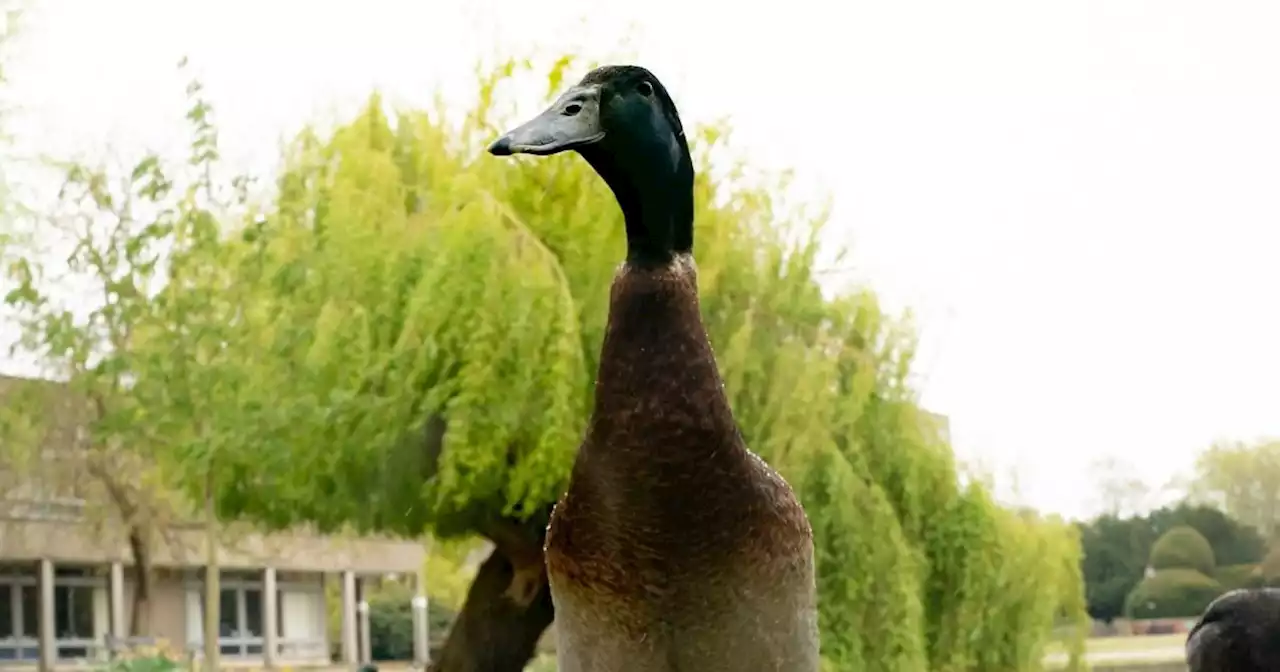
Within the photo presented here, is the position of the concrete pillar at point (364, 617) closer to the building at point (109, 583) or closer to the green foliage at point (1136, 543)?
the building at point (109, 583)

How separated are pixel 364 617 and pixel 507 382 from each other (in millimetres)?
7721

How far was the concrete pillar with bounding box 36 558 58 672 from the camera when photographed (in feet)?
22.3

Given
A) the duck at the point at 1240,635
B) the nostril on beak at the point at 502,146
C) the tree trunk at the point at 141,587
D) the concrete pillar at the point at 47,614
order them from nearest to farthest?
1. the nostril on beak at the point at 502,146
2. the duck at the point at 1240,635
3. the concrete pillar at the point at 47,614
4. the tree trunk at the point at 141,587

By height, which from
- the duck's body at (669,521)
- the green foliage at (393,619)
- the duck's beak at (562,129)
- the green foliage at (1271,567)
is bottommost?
the green foliage at (393,619)

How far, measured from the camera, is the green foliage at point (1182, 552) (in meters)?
6.06

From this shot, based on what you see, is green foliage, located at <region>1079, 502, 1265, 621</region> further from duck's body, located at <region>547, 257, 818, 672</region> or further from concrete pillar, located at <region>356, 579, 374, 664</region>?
concrete pillar, located at <region>356, 579, 374, 664</region>

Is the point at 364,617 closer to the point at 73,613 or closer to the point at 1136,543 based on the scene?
the point at 73,613

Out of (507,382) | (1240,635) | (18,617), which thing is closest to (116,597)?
(18,617)

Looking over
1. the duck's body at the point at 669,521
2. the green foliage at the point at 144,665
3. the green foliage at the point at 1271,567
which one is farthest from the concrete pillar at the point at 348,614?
the duck's body at the point at 669,521

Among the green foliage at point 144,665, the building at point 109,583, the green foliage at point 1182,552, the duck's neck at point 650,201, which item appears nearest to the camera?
the duck's neck at point 650,201

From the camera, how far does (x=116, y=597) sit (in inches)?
295

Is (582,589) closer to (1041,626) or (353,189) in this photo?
(353,189)

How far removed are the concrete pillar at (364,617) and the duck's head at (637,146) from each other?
9.66m

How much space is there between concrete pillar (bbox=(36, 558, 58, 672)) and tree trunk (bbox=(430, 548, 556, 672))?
3215mm
